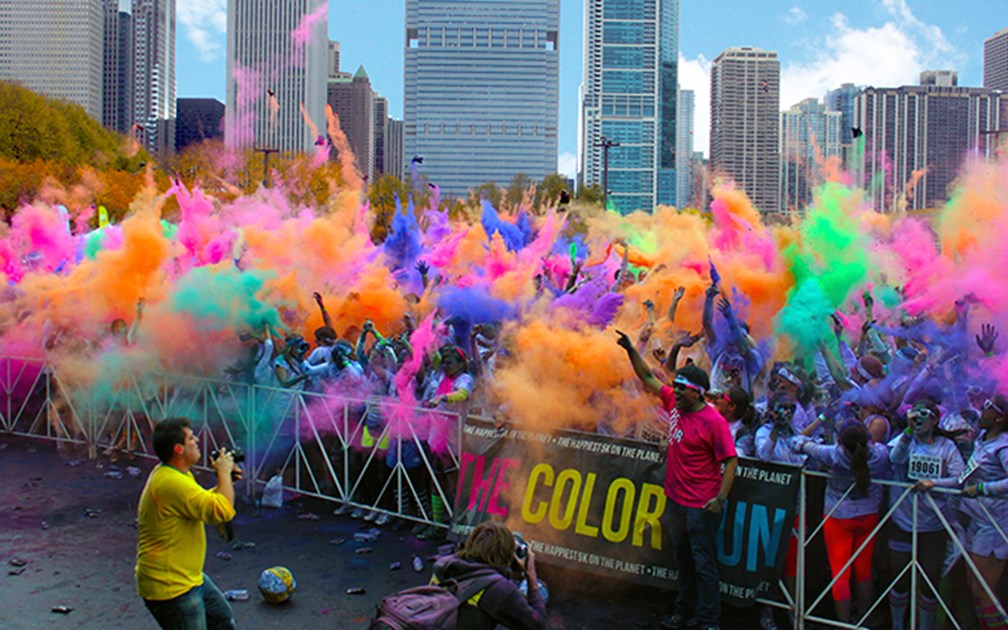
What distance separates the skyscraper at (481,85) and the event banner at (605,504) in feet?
575

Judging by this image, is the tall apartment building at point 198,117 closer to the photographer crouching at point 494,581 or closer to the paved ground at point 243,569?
the paved ground at point 243,569

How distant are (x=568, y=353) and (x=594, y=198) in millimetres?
46757

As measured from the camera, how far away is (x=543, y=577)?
690cm

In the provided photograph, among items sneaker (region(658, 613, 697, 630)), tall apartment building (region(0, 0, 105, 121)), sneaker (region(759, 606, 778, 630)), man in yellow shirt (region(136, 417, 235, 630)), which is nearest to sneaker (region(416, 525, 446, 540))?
sneaker (region(658, 613, 697, 630))

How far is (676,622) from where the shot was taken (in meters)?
5.98

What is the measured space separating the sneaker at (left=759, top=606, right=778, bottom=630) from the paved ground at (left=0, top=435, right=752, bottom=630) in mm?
132

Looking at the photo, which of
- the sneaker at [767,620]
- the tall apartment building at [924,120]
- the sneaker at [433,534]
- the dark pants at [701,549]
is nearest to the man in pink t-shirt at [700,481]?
the dark pants at [701,549]

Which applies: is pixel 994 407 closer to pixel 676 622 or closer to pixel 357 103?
pixel 676 622

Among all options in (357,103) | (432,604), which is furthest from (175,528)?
(357,103)

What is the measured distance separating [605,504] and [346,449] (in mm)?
3123

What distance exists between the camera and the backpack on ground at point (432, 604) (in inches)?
153

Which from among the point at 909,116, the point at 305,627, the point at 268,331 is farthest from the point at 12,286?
the point at 909,116

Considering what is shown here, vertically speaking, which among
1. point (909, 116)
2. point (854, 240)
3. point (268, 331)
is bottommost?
point (268, 331)

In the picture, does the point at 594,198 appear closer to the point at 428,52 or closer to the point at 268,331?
the point at 268,331
